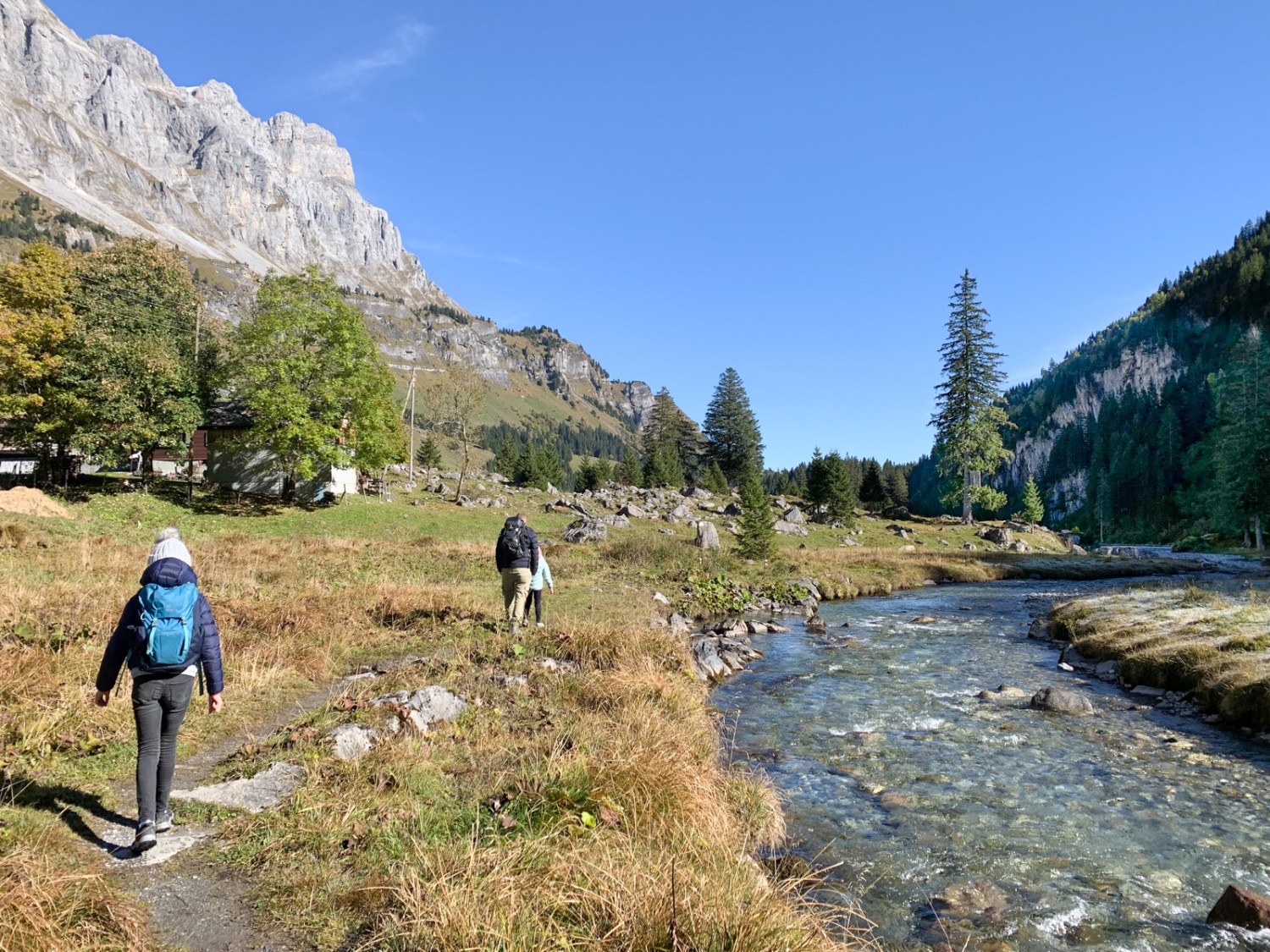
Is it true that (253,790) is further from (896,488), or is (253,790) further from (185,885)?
(896,488)

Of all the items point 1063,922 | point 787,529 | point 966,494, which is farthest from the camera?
point 966,494

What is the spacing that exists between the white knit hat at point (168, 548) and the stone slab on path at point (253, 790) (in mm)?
2533

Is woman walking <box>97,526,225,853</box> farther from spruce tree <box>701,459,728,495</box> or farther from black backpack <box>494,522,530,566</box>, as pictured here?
spruce tree <box>701,459,728,495</box>

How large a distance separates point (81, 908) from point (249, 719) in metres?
5.20

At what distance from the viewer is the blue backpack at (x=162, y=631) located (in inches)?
231

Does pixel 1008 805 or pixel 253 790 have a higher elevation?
pixel 253 790

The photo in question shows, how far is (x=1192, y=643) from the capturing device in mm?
14781

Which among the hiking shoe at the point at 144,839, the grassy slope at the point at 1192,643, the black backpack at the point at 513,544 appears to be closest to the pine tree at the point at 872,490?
the grassy slope at the point at 1192,643

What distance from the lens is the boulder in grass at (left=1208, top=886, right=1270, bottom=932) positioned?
5910 mm

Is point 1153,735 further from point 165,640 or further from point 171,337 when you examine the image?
point 171,337

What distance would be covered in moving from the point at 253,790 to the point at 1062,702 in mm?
14132

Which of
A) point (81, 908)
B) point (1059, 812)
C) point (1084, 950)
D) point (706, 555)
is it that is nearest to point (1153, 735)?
point (1059, 812)

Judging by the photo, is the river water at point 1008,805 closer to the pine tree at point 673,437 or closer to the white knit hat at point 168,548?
the white knit hat at point 168,548

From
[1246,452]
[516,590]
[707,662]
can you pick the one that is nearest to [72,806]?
[516,590]
